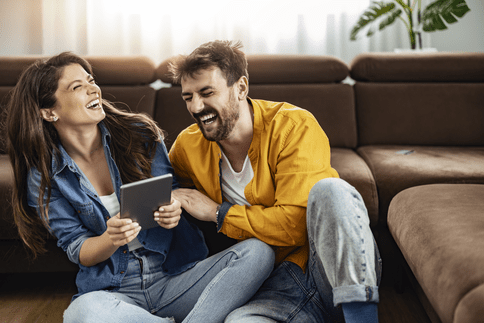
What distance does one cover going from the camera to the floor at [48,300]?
1.32 metres

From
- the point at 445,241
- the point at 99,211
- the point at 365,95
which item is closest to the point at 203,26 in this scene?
the point at 365,95

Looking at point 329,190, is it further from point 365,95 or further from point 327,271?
point 365,95

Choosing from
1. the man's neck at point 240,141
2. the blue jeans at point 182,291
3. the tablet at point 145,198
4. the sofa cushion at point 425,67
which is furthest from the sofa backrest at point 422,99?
the tablet at point 145,198

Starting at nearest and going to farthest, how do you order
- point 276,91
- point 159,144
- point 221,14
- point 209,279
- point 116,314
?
point 116,314, point 209,279, point 159,144, point 276,91, point 221,14

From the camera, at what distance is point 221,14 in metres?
2.91

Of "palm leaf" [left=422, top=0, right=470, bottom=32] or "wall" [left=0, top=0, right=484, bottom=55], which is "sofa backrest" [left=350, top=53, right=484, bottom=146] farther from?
"wall" [left=0, top=0, right=484, bottom=55]

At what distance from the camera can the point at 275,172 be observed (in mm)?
1209

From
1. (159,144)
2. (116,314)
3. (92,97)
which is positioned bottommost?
(116,314)

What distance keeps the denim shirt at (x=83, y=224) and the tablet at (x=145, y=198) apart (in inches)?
4.9

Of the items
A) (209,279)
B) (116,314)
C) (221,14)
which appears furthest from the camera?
(221,14)

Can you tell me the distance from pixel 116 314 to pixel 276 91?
1262 mm

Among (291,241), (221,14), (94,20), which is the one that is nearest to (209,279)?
(291,241)

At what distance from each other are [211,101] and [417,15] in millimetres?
2141

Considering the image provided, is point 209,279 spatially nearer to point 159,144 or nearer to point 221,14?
point 159,144
